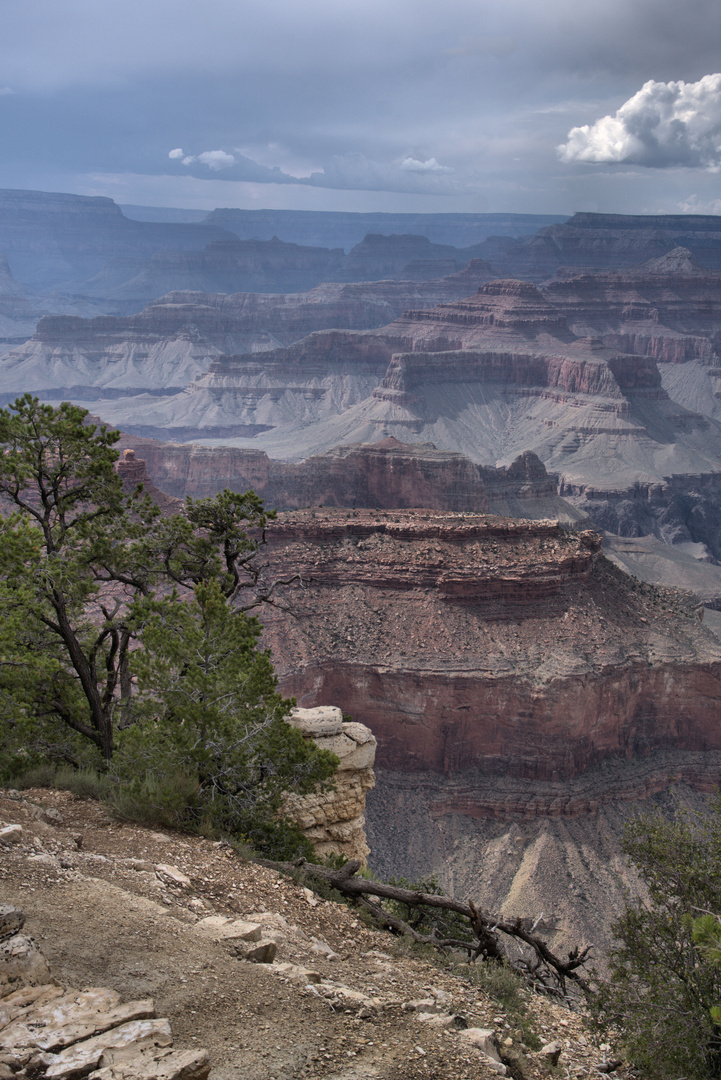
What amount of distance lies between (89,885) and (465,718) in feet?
99.1

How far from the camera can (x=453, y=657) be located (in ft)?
131

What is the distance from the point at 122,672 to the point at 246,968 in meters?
10.4

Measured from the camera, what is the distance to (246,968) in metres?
9.58

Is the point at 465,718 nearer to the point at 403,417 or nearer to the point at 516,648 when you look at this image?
the point at 516,648

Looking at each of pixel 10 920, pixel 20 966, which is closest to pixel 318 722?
pixel 10 920

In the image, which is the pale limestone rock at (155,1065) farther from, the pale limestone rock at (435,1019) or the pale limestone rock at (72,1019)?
the pale limestone rock at (435,1019)

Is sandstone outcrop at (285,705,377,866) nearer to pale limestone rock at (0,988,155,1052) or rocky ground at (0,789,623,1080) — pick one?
rocky ground at (0,789,623,1080)

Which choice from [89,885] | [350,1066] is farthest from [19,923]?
[350,1066]

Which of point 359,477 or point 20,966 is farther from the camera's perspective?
point 359,477

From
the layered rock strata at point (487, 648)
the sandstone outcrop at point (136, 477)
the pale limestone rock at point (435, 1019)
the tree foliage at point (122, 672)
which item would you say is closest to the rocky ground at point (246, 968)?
the pale limestone rock at point (435, 1019)

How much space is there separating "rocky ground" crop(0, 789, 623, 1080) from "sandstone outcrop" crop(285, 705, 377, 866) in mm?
5923

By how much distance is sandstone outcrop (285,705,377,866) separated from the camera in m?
19.2

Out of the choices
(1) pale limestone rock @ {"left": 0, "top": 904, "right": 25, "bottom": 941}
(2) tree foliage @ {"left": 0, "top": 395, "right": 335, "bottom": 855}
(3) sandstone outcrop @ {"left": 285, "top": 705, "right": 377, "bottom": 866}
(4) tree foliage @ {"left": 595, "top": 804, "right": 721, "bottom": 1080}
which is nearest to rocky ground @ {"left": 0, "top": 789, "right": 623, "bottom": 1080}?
(1) pale limestone rock @ {"left": 0, "top": 904, "right": 25, "bottom": 941}

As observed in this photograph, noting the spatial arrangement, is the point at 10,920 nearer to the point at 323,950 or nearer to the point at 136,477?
the point at 323,950
